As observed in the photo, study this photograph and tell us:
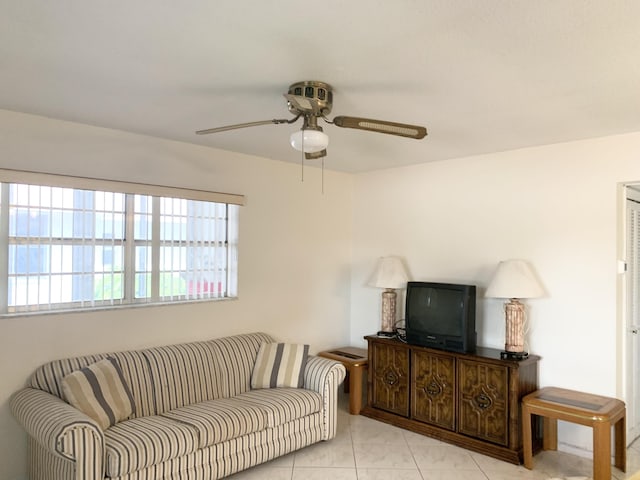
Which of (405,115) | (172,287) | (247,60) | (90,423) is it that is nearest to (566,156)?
(405,115)

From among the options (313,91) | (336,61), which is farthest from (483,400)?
(336,61)

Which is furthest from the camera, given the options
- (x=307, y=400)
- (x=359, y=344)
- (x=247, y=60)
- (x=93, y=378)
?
(x=359, y=344)

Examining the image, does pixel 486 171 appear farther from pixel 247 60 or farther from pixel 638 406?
pixel 247 60

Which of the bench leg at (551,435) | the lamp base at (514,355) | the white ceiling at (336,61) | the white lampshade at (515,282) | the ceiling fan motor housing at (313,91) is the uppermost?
the white ceiling at (336,61)

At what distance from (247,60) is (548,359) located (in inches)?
123

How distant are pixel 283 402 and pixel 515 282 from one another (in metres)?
1.92

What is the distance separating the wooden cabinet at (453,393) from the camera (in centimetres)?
342

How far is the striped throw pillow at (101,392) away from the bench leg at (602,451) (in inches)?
115

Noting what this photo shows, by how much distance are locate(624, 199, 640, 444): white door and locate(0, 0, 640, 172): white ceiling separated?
84 cm

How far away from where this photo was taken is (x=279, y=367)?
12.4 feet

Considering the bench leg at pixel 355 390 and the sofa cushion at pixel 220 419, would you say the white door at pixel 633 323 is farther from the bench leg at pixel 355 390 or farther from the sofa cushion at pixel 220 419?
the sofa cushion at pixel 220 419

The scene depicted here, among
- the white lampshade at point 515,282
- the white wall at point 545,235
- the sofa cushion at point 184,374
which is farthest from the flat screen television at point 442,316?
the sofa cushion at point 184,374

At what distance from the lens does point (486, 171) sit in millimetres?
4039

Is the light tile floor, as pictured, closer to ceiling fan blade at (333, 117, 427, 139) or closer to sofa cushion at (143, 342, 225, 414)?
sofa cushion at (143, 342, 225, 414)
